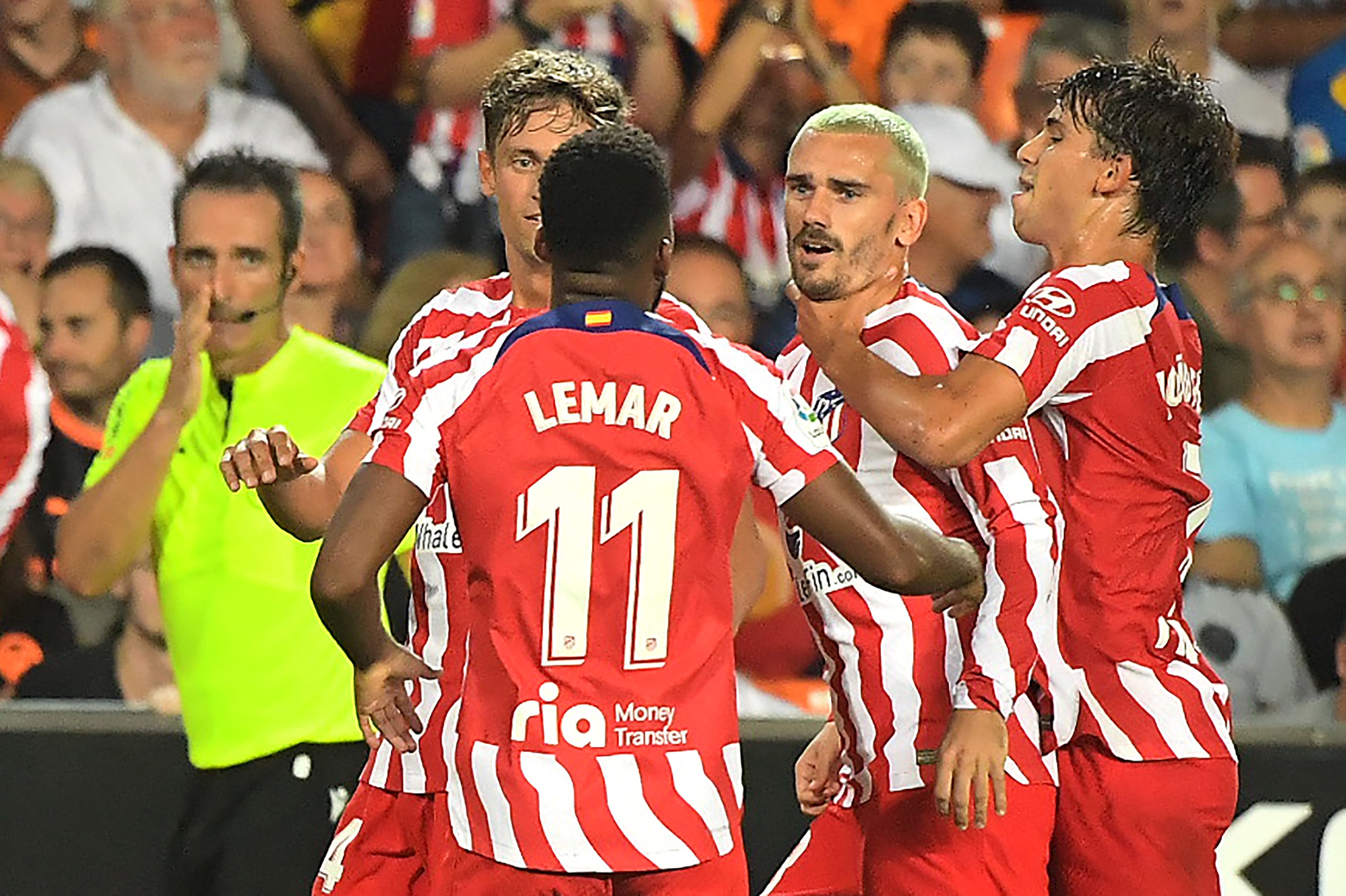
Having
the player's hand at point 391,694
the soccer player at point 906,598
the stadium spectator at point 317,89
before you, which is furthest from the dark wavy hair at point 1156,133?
the stadium spectator at point 317,89

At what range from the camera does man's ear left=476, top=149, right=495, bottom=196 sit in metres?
3.84

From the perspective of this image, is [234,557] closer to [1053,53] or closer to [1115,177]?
[1115,177]

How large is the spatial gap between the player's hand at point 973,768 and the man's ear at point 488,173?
129 cm

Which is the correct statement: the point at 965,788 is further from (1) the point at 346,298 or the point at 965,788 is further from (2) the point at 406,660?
(1) the point at 346,298

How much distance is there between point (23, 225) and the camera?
638cm

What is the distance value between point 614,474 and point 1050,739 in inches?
46.1

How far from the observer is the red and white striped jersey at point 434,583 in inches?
142

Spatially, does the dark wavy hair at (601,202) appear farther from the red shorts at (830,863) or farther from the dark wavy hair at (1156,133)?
the red shorts at (830,863)

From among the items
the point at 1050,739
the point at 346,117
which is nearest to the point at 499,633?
the point at 1050,739

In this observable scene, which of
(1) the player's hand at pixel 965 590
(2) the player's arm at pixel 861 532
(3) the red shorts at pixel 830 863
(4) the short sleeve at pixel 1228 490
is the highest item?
(2) the player's arm at pixel 861 532

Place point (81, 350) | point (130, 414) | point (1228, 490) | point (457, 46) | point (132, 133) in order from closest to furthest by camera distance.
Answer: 1. point (130, 414)
2. point (81, 350)
3. point (1228, 490)
4. point (132, 133)
5. point (457, 46)

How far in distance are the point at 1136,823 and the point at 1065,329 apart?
88 cm

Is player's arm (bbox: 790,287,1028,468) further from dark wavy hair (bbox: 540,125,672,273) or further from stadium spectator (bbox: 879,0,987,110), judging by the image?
stadium spectator (bbox: 879,0,987,110)

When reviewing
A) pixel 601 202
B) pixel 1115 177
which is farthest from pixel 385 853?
pixel 1115 177
